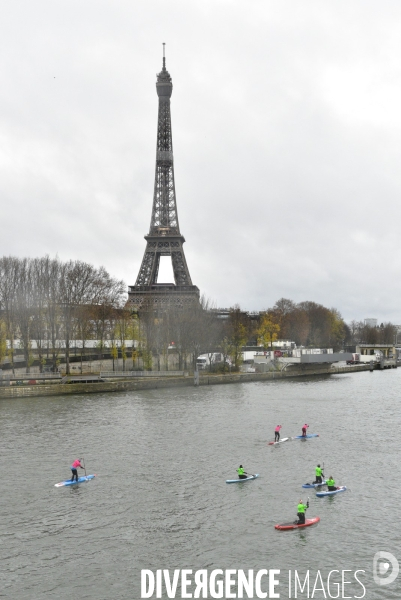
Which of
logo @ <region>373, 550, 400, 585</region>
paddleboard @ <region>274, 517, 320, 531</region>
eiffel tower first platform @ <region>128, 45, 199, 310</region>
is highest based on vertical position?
eiffel tower first platform @ <region>128, 45, 199, 310</region>

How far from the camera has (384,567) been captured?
25.2 meters

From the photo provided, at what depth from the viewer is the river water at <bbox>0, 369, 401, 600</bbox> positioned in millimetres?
25000

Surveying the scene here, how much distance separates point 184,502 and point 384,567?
1164 centimetres

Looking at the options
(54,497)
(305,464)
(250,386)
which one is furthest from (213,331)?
(54,497)

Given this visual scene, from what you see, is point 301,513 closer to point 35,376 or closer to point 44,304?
point 35,376

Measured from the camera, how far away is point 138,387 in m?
87.3

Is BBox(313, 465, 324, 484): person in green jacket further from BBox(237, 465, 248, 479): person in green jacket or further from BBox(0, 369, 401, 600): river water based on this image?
BBox(237, 465, 248, 479): person in green jacket

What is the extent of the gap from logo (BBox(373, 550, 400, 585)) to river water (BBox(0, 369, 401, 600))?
215 millimetres

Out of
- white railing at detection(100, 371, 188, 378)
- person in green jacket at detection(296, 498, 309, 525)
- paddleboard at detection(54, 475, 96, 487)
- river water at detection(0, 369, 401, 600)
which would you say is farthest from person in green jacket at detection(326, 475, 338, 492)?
white railing at detection(100, 371, 188, 378)

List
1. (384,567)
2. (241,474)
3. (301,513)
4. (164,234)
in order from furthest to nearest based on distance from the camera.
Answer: (164,234)
(241,474)
(301,513)
(384,567)

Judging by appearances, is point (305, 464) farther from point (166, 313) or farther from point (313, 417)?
point (166, 313)

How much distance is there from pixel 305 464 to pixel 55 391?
148 feet

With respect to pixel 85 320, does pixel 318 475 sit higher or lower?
lower

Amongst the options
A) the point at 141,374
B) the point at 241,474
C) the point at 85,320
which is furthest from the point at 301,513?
the point at 85,320
